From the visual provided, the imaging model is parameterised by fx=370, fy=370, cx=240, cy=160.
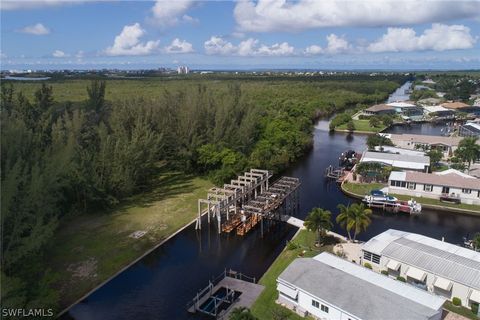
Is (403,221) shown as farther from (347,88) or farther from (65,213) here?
(347,88)

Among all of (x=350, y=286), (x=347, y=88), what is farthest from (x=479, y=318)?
(x=347, y=88)

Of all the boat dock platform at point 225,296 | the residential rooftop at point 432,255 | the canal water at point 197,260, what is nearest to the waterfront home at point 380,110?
the canal water at point 197,260

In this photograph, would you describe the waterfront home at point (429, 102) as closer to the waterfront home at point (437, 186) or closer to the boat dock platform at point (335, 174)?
the boat dock platform at point (335, 174)

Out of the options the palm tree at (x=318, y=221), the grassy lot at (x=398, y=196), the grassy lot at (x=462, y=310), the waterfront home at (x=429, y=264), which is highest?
the palm tree at (x=318, y=221)

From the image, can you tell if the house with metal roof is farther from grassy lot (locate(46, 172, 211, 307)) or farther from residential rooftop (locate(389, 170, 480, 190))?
grassy lot (locate(46, 172, 211, 307))

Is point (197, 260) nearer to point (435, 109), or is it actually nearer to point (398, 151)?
point (398, 151)

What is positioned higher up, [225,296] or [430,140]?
[430,140]

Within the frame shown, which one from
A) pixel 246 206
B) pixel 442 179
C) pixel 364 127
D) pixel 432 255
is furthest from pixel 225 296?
pixel 364 127
